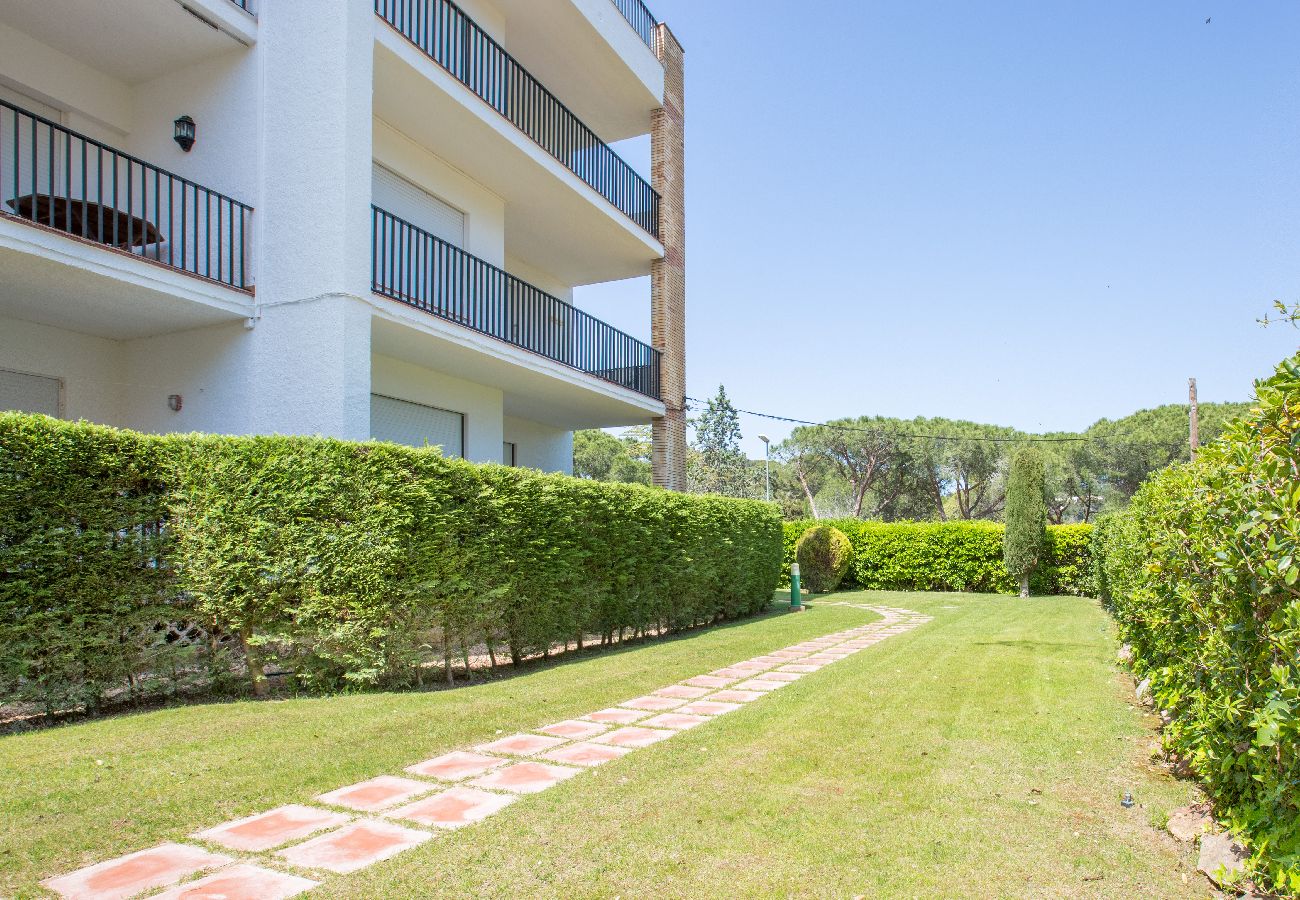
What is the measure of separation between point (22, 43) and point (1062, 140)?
1573 centimetres

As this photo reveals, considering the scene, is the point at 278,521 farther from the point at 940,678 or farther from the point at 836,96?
the point at 836,96

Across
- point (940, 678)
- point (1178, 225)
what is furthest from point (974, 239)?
point (940, 678)

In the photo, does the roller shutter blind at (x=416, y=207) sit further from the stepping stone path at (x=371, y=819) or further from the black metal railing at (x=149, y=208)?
the stepping stone path at (x=371, y=819)

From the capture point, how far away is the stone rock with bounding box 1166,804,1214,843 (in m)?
3.57

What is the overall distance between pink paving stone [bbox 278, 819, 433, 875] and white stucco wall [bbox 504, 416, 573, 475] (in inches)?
509

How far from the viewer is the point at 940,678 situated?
7918mm

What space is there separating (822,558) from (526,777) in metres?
18.2

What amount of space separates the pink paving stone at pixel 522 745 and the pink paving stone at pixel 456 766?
6.5 inches

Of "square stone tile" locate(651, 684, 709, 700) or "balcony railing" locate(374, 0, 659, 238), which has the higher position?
"balcony railing" locate(374, 0, 659, 238)

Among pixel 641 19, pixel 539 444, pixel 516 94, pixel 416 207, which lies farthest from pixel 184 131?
pixel 641 19

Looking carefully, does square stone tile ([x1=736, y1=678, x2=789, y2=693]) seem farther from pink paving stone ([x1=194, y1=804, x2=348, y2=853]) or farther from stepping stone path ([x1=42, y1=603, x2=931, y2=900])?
pink paving stone ([x1=194, y1=804, x2=348, y2=853])

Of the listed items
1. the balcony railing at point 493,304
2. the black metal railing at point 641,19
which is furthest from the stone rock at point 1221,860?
the black metal railing at point 641,19

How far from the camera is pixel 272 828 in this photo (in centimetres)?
365

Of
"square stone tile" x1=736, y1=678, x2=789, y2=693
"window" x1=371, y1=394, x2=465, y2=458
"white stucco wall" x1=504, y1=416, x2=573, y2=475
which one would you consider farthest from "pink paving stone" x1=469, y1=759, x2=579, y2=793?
"white stucco wall" x1=504, y1=416, x2=573, y2=475
